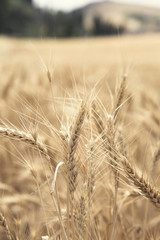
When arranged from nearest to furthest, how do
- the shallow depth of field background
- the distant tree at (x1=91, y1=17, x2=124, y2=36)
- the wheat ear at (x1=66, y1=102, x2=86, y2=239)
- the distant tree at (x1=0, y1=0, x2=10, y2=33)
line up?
the wheat ear at (x1=66, y1=102, x2=86, y2=239) < the shallow depth of field background < the distant tree at (x1=0, y1=0, x2=10, y2=33) < the distant tree at (x1=91, y1=17, x2=124, y2=36)

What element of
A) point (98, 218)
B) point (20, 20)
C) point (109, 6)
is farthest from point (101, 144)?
point (109, 6)

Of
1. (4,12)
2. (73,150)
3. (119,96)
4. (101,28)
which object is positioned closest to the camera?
(73,150)

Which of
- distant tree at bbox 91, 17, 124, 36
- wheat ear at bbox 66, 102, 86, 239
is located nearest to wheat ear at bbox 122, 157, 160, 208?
wheat ear at bbox 66, 102, 86, 239

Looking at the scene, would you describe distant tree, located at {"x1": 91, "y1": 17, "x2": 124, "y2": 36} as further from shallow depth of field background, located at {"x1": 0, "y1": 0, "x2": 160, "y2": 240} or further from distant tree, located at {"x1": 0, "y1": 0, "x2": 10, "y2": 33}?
shallow depth of field background, located at {"x1": 0, "y1": 0, "x2": 160, "y2": 240}

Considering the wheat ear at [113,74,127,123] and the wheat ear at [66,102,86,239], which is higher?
the wheat ear at [113,74,127,123]

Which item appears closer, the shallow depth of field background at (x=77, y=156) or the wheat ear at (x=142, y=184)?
the wheat ear at (x=142, y=184)

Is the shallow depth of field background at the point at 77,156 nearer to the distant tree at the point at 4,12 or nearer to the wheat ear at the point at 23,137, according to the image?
the wheat ear at the point at 23,137

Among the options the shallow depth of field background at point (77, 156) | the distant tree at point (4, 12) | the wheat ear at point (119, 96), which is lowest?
the shallow depth of field background at point (77, 156)

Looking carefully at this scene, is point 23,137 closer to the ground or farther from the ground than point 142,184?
farther from the ground

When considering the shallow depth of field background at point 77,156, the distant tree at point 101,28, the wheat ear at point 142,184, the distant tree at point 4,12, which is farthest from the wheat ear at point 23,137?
the distant tree at point 101,28

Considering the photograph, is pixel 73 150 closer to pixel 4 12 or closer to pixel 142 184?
pixel 142 184

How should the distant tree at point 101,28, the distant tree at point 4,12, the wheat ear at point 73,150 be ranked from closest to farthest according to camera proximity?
the wheat ear at point 73,150 < the distant tree at point 4,12 < the distant tree at point 101,28

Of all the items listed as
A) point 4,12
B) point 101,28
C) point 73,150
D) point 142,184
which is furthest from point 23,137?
point 101,28

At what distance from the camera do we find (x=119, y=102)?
0.93 meters
